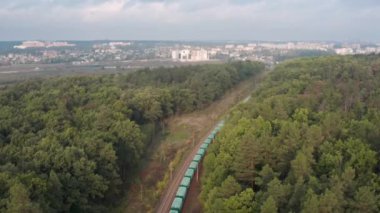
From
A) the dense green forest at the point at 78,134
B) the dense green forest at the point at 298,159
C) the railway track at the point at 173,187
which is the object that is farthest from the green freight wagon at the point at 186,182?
the dense green forest at the point at 78,134

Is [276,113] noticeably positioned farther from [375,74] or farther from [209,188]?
[375,74]

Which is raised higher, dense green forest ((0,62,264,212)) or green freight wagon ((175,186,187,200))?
dense green forest ((0,62,264,212))

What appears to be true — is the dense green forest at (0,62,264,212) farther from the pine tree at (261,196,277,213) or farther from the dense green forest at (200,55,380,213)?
the pine tree at (261,196,277,213)

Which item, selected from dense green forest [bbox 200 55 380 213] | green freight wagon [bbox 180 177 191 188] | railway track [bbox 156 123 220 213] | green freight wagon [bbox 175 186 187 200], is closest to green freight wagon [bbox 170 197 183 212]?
green freight wagon [bbox 175 186 187 200]

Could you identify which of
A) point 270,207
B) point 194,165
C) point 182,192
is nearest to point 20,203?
point 182,192

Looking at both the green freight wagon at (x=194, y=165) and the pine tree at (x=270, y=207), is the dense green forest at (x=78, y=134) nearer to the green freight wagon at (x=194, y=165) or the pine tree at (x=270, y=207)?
the green freight wagon at (x=194, y=165)

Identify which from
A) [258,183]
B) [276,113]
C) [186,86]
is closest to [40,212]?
[258,183]

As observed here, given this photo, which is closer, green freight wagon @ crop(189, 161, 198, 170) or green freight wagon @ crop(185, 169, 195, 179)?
green freight wagon @ crop(185, 169, 195, 179)
